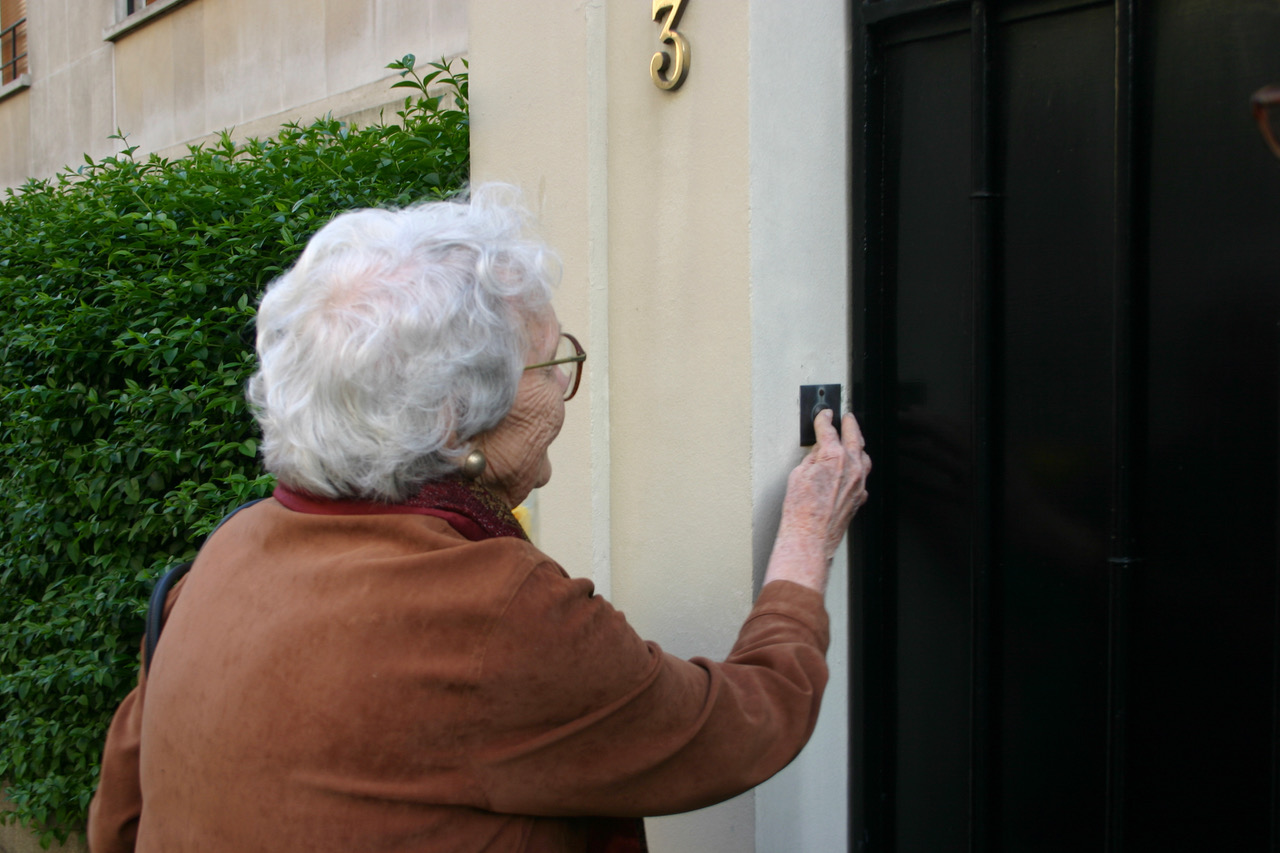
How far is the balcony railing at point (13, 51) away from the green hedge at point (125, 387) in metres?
6.16

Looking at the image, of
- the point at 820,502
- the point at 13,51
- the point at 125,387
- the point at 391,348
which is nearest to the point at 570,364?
the point at 391,348

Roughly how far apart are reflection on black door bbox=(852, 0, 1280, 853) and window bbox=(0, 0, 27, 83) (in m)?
9.50

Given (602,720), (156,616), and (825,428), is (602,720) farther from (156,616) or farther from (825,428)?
(825,428)

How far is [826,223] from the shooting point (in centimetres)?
210

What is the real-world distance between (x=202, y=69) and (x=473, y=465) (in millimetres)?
6015

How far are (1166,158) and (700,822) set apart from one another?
5.01 ft

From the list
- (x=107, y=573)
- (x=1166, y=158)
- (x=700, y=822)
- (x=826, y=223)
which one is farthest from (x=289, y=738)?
(x=107, y=573)

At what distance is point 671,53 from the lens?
2164 millimetres

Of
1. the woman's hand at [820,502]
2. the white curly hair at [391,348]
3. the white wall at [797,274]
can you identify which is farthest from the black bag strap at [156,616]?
the white wall at [797,274]

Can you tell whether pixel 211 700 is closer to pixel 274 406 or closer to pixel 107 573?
pixel 274 406

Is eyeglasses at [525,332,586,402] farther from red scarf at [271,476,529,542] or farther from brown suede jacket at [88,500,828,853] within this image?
brown suede jacket at [88,500,828,853]

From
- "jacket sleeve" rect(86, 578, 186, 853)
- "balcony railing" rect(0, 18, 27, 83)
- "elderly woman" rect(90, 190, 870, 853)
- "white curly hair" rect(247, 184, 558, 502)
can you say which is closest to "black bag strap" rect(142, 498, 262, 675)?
"jacket sleeve" rect(86, 578, 186, 853)

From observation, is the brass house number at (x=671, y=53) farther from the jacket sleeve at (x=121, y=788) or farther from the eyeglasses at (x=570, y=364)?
the jacket sleeve at (x=121, y=788)

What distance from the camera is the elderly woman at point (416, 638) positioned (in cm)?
129
